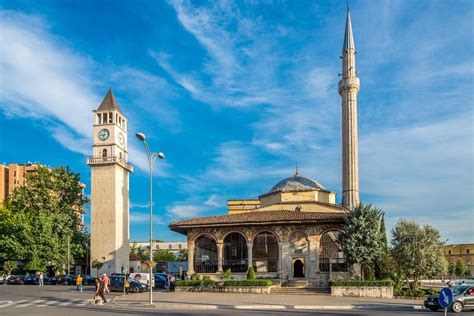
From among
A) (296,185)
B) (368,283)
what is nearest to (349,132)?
(296,185)

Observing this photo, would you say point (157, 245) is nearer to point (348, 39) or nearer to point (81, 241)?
point (81, 241)

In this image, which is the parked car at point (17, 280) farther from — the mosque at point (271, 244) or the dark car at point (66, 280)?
the mosque at point (271, 244)

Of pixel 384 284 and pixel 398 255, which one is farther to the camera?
pixel 398 255

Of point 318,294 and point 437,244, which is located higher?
point 437,244

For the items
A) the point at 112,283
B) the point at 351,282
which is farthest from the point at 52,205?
the point at 351,282

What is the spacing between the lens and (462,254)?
107 meters

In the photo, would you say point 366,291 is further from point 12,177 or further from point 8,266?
point 12,177

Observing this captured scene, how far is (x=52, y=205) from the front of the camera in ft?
200

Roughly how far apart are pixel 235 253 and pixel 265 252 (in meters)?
2.66

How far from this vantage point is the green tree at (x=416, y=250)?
116 feet

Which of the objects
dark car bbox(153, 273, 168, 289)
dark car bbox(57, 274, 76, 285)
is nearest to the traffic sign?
dark car bbox(153, 273, 168, 289)

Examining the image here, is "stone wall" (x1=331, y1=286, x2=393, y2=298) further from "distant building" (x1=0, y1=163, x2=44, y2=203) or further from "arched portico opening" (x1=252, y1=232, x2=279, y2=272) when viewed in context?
"distant building" (x1=0, y1=163, x2=44, y2=203)

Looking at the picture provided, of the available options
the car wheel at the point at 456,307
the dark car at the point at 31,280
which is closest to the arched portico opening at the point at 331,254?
the car wheel at the point at 456,307

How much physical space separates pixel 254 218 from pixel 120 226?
25.2 metres
